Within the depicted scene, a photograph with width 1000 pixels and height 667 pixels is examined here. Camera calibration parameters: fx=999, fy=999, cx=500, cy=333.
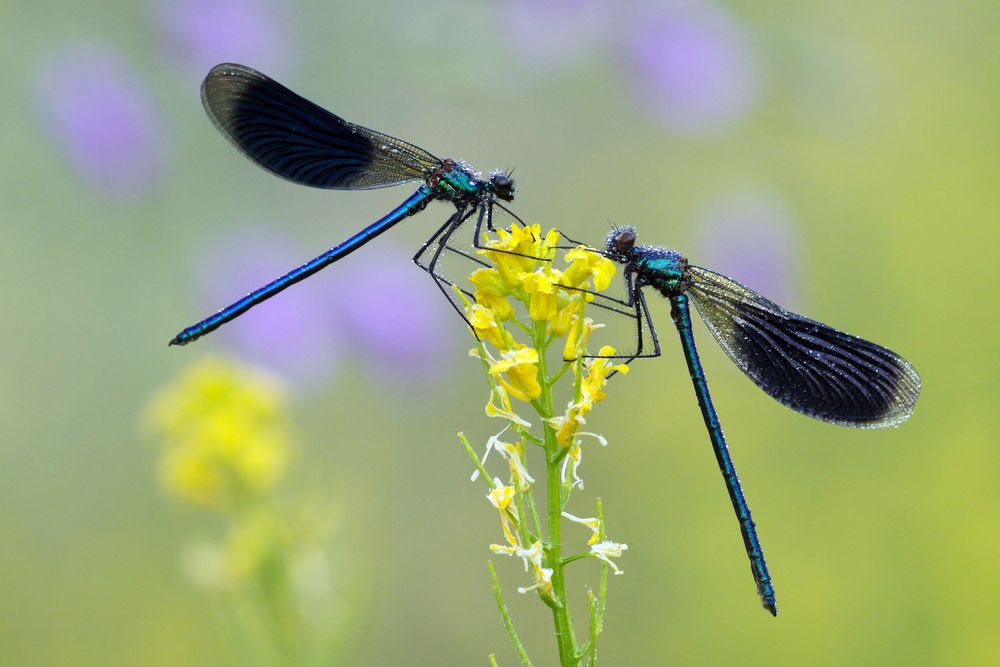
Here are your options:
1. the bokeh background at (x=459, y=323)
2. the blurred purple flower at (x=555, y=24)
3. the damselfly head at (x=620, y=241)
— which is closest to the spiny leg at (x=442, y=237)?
the damselfly head at (x=620, y=241)

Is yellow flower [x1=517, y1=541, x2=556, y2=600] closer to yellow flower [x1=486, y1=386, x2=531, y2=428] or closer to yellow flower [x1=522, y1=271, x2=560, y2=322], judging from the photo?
yellow flower [x1=486, y1=386, x2=531, y2=428]

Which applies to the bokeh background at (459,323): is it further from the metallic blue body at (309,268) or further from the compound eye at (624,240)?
the compound eye at (624,240)

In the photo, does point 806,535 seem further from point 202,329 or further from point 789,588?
point 202,329

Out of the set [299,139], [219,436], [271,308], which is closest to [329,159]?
[299,139]

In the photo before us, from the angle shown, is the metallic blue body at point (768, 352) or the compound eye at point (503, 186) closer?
the metallic blue body at point (768, 352)

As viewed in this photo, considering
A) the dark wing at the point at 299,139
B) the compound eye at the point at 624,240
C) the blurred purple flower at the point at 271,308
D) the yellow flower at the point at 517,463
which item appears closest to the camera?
the yellow flower at the point at 517,463

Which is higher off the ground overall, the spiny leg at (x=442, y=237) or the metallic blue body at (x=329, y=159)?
the metallic blue body at (x=329, y=159)

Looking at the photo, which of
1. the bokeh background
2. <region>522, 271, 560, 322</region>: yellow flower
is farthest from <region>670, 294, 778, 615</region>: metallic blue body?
the bokeh background
